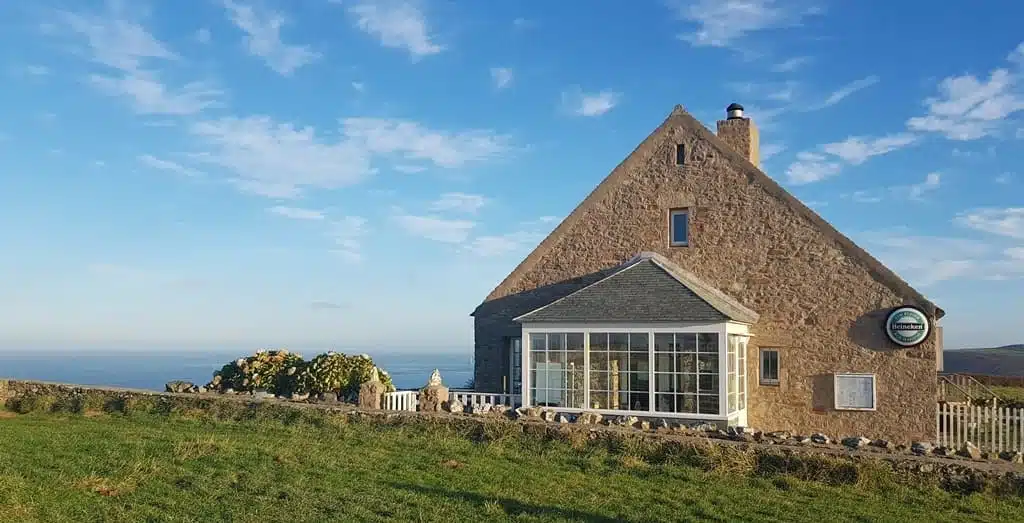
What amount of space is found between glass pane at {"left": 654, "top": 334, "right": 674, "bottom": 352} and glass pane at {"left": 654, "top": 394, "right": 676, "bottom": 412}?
36.0 inches

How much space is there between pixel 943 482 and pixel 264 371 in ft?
49.6

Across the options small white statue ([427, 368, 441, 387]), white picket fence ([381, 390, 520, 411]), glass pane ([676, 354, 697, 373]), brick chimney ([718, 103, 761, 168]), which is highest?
brick chimney ([718, 103, 761, 168])

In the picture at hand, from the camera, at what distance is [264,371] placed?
2041 centimetres

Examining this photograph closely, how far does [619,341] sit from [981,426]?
709 cm

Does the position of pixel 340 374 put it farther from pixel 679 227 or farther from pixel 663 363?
pixel 679 227

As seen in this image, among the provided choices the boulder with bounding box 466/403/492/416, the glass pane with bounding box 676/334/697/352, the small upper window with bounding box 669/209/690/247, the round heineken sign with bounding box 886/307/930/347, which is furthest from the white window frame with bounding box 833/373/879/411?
the boulder with bounding box 466/403/492/416

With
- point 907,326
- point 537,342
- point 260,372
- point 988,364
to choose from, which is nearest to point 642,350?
point 537,342

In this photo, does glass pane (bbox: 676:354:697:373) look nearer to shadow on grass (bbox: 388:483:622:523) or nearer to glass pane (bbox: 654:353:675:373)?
glass pane (bbox: 654:353:675:373)

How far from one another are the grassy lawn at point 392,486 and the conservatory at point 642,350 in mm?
3961

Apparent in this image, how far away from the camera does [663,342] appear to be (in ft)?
54.1

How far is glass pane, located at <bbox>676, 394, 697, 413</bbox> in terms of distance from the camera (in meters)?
16.4

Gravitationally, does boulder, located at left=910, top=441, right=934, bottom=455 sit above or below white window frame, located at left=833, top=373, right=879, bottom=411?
below

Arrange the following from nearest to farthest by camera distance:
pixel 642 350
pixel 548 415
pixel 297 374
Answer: pixel 548 415 → pixel 642 350 → pixel 297 374

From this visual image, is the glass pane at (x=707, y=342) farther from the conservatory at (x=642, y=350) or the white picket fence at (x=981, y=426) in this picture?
the white picket fence at (x=981, y=426)
